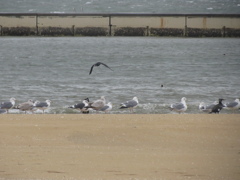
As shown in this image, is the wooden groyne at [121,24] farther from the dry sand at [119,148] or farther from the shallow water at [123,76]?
the dry sand at [119,148]

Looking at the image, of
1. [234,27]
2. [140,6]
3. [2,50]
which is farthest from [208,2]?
[2,50]

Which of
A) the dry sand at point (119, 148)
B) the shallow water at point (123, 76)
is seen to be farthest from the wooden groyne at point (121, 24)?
the dry sand at point (119, 148)

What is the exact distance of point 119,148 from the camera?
32.2ft

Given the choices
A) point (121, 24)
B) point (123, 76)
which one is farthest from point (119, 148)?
point (121, 24)

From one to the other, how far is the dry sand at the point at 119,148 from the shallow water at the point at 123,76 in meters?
3.52

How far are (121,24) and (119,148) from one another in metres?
58.5

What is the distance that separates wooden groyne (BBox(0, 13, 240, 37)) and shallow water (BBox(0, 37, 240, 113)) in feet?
49.1

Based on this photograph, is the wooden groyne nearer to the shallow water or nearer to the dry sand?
the shallow water

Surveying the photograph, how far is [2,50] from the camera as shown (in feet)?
159

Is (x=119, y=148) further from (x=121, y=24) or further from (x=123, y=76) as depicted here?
(x=121, y=24)

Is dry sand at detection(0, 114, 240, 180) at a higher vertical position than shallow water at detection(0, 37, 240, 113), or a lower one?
higher

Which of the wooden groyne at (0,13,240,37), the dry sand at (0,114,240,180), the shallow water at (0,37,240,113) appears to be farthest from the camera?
the wooden groyne at (0,13,240,37)

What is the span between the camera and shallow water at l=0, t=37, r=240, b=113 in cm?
1920

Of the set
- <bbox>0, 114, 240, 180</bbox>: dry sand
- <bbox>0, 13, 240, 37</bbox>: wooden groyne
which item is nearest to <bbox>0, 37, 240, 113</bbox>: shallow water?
<bbox>0, 114, 240, 180</bbox>: dry sand
